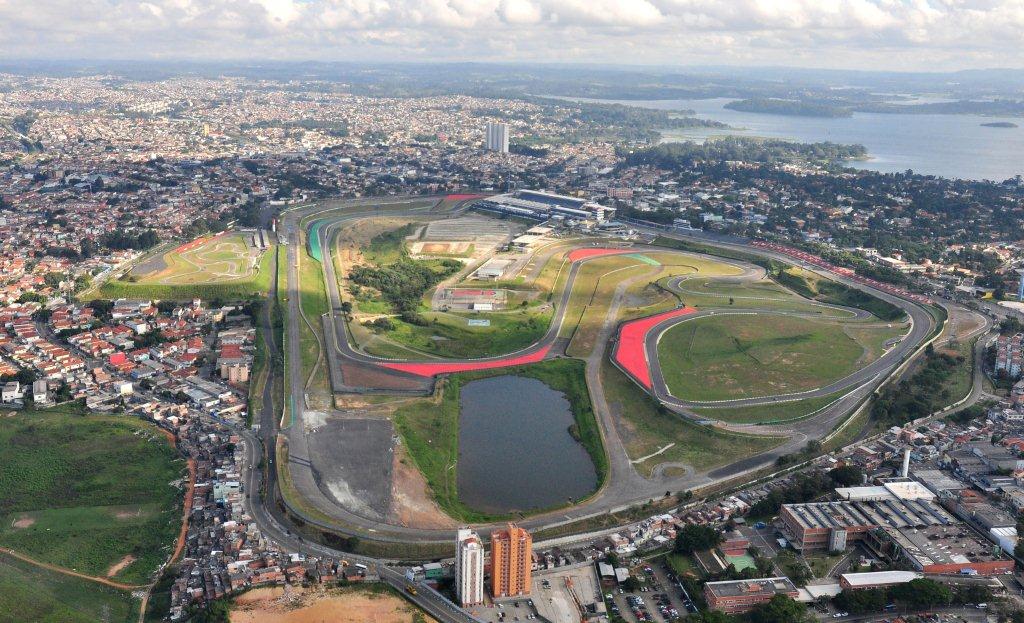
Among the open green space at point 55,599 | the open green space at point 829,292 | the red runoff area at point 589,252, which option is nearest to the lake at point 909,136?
the open green space at point 829,292

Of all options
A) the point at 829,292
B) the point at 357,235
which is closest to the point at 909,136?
the point at 829,292

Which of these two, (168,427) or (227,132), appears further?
(227,132)

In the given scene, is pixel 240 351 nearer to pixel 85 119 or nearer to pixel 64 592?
pixel 64 592

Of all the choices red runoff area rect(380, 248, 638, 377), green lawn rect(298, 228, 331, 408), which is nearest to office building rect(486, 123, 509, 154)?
green lawn rect(298, 228, 331, 408)

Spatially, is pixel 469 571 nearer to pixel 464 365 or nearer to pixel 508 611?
pixel 508 611

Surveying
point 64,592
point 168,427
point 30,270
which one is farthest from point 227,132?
point 64,592

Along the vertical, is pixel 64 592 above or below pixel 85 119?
below

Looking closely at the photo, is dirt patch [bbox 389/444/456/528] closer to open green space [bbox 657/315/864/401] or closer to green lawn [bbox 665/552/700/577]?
green lawn [bbox 665/552/700/577]
